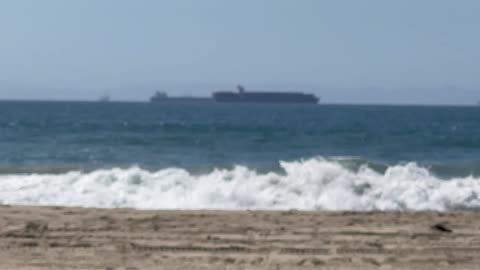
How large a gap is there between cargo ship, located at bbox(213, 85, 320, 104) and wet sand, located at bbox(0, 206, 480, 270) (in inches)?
4488

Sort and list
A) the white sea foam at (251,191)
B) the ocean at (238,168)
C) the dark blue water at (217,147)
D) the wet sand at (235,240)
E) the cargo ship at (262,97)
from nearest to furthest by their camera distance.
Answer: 1. the wet sand at (235,240)
2. the white sea foam at (251,191)
3. the ocean at (238,168)
4. the dark blue water at (217,147)
5. the cargo ship at (262,97)

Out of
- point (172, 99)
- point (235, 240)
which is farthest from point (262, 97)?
point (235, 240)

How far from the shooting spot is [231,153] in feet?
87.2

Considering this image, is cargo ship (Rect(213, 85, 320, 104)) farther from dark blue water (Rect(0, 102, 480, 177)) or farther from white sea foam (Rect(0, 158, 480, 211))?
white sea foam (Rect(0, 158, 480, 211))

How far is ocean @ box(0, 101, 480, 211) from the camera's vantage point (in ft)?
44.9

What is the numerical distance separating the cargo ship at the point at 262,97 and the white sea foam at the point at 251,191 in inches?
4248

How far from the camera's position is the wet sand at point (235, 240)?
701 cm

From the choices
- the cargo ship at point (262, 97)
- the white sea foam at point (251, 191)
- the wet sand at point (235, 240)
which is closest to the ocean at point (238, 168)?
the white sea foam at point (251, 191)

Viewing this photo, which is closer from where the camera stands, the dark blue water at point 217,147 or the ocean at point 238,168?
the ocean at point 238,168

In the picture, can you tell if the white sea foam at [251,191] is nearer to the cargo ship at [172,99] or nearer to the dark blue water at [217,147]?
the dark blue water at [217,147]

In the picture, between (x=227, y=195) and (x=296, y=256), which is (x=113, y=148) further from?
(x=296, y=256)

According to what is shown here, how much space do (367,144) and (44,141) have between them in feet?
39.3

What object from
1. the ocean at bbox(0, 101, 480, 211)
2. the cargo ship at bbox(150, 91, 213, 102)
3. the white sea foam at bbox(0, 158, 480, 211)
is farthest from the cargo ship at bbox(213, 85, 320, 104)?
the white sea foam at bbox(0, 158, 480, 211)

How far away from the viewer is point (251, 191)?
45.6 feet
